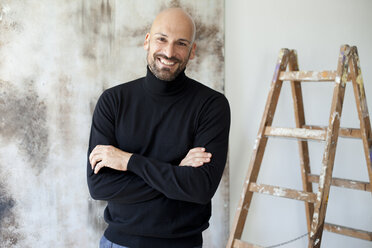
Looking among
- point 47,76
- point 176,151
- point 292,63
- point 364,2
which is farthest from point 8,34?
point 364,2

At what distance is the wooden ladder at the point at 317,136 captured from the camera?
1.99 meters

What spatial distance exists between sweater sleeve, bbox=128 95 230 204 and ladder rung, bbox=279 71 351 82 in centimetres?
75

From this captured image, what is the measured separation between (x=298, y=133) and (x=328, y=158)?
22 centimetres

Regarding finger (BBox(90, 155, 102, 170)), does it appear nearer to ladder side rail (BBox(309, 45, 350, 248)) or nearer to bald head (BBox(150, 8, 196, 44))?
bald head (BBox(150, 8, 196, 44))

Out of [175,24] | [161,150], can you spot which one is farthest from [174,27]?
[161,150]

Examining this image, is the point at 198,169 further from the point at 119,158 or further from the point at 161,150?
the point at 119,158

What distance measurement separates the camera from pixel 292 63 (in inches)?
97.0

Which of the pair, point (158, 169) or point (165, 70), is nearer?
point (158, 169)

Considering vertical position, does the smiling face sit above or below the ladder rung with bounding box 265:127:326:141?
above

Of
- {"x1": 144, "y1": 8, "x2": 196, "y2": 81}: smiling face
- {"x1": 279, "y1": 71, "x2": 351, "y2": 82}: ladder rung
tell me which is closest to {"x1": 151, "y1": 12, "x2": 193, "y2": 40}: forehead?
{"x1": 144, "y1": 8, "x2": 196, "y2": 81}: smiling face

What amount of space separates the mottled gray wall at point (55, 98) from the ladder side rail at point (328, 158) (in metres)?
1.35

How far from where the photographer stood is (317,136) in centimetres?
206

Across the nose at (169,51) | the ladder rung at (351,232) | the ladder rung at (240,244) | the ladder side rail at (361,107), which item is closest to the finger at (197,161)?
the nose at (169,51)

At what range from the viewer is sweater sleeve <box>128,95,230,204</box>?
153cm
